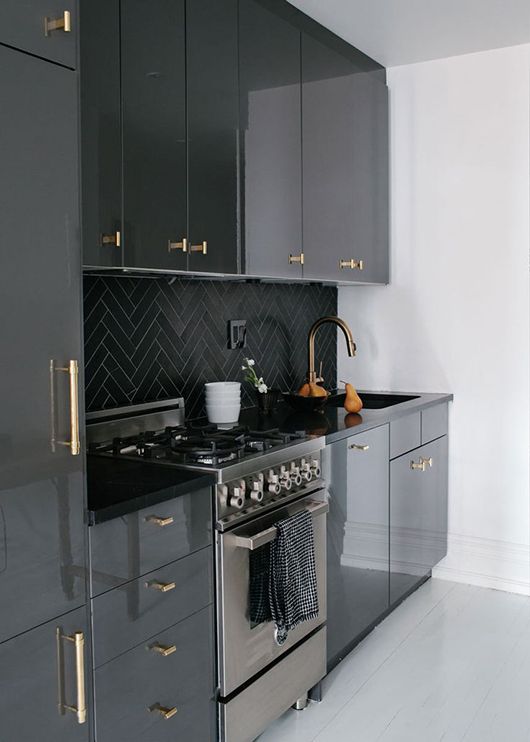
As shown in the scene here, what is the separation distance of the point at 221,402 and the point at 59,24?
5.31 feet

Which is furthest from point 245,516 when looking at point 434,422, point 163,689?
point 434,422

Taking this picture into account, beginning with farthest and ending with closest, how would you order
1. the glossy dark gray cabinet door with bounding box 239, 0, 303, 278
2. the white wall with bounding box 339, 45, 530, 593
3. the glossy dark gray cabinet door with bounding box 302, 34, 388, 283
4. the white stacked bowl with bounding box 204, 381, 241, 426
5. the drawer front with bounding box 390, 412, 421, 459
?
the white wall with bounding box 339, 45, 530, 593 < the drawer front with bounding box 390, 412, 421, 459 < the glossy dark gray cabinet door with bounding box 302, 34, 388, 283 < the white stacked bowl with bounding box 204, 381, 241, 426 < the glossy dark gray cabinet door with bounding box 239, 0, 303, 278

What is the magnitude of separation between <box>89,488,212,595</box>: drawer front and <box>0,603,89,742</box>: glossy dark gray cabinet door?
128 mm

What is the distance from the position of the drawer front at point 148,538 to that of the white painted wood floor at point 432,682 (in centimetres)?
90

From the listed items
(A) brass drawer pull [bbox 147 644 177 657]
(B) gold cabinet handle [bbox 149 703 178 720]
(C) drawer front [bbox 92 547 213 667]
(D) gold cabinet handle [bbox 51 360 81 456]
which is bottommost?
(B) gold cabinet handle [bbox 149 703 178 720]

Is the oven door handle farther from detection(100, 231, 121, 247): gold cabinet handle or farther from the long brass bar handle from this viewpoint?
detection(100, 231, 121, 247): gold cabinet handle

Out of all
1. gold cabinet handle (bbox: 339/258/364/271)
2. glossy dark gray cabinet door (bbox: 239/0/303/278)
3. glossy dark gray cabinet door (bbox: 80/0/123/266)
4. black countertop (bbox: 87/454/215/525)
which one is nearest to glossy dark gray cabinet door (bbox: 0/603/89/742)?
black countertop (bbox: 87/454/215/525)

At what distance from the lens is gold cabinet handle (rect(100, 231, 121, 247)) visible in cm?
219

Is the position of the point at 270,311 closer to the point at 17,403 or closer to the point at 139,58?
the point at 139,58

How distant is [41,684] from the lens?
64.7 inches

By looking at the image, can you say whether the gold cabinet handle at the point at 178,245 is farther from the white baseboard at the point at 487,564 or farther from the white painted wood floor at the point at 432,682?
the white baseboard at the point at 487,564

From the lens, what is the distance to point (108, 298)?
2709 mm

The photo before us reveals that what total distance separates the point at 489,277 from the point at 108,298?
6.58ft

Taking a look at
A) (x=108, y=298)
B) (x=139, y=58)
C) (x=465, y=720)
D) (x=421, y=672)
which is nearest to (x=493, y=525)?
(x=421, y=672)
